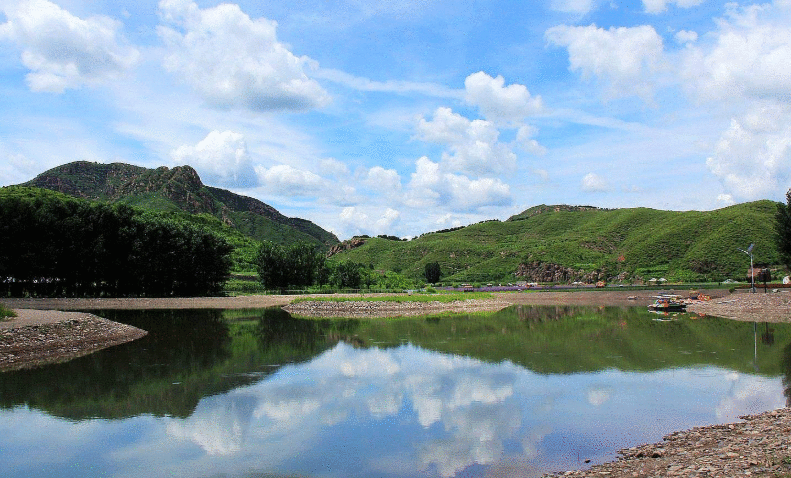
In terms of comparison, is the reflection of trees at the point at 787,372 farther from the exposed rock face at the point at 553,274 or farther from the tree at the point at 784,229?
the exposed rock face at the point at 553,274

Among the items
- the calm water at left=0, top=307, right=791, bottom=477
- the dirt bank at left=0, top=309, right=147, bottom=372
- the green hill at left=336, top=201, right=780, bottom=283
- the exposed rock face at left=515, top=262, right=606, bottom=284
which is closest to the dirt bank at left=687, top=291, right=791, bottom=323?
the calm water at left=0, top=307, right=791, bottom=477

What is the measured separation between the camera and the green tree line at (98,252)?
2174 inches

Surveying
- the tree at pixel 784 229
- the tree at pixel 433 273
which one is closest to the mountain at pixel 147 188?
the tree at pixel 433 273

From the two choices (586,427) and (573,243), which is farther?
(573,243)

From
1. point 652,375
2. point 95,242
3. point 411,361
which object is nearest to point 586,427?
point 652,375

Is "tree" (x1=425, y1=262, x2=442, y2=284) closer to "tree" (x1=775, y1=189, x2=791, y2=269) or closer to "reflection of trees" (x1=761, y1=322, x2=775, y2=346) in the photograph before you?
"tree" (x1=775, y1=189, x2=791, y2=269)

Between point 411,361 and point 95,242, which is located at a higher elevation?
point 95,242

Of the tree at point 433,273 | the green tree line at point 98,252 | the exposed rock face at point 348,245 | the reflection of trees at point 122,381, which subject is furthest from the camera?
the exposed rock face at point 348,245

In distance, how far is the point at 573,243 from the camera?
125 m

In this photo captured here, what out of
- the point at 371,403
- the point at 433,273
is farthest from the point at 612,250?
the point at 371,403

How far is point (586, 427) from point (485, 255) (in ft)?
413

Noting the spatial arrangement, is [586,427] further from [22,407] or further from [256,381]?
[22,407]

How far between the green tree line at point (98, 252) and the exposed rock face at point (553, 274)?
66.4m

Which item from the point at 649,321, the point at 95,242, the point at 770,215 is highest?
the point at 770,215
